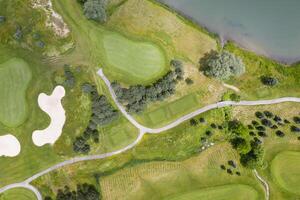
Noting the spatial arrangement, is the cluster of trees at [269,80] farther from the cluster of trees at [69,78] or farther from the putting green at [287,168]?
the cluster of trees at [69,78]

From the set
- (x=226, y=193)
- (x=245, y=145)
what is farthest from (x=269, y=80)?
(x=226, y=193)

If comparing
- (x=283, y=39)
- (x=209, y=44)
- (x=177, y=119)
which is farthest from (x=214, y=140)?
(x=283, y=39)

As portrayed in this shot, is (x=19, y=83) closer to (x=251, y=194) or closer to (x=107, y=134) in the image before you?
(x=107, y=134)

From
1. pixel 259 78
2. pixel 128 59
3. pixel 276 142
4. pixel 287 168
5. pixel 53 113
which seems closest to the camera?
pixel 53 113

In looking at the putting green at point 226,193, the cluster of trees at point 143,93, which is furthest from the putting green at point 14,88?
the putting green at point 226,193

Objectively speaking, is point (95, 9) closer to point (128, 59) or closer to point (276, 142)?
point (128, 59)

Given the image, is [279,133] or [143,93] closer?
[143,93]

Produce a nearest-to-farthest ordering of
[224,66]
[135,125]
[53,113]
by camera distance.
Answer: [224,66] < [53,113] < [135,125]
